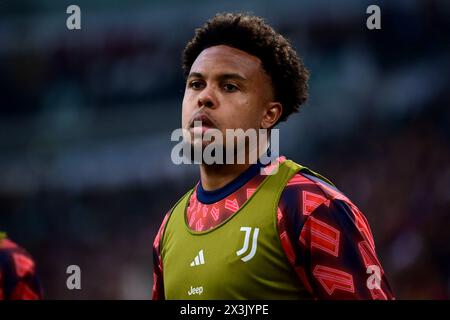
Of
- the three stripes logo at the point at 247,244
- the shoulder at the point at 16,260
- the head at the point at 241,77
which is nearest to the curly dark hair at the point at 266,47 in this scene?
the head at the point at 241,77

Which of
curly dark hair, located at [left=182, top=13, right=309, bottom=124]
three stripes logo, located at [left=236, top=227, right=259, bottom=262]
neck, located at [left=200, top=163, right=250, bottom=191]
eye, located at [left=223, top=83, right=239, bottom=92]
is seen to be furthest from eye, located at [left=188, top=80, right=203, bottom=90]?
three stripes logo, located at [left=236, top=227, right=259, bottom=262]

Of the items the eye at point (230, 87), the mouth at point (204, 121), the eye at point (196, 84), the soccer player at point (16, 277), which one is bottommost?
the soccer player at point (16, 277)

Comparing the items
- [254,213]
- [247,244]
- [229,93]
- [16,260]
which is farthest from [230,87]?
[16,260]

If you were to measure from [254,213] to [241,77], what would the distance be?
613 mm

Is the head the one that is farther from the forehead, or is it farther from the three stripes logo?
the three stripes logo

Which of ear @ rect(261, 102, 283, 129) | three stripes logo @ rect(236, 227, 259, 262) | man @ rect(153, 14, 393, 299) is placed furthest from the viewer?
ear @ rect(261, 102, 283, 129)

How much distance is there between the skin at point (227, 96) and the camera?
347cm

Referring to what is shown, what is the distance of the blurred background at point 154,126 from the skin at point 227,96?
509 cm

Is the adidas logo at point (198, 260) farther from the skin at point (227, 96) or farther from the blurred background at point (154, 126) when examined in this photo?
the blurred background at point (154, 126)

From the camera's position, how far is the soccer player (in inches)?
166

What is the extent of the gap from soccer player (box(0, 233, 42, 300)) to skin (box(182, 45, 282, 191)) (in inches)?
49.2

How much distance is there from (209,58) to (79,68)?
30.5 feet

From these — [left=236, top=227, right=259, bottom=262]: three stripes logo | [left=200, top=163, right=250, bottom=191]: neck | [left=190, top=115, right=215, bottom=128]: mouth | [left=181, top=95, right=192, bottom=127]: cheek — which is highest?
[left=181, top=95, right=192, bottom=127]: cheek

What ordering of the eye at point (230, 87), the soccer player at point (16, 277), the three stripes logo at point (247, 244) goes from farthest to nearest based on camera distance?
the soccer player at point (16, 277)
the eye at point (230, 87)
the three stripes logo at point (247, 244)
